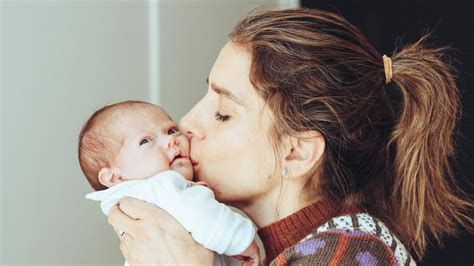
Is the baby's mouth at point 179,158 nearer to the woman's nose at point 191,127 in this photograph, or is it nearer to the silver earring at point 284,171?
the woman's nose at point 191,127

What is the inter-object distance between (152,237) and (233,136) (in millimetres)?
267

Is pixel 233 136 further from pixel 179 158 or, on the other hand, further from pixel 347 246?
pixel 347 246

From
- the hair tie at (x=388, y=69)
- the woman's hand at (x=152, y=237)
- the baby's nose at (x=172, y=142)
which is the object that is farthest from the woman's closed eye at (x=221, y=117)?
the hair tie at (x=388, y=69)

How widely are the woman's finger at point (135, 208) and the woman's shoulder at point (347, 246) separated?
28 cm

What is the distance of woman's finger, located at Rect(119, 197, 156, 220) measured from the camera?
1360mm

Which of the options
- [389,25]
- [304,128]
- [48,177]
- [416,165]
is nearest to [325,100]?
[304,128]

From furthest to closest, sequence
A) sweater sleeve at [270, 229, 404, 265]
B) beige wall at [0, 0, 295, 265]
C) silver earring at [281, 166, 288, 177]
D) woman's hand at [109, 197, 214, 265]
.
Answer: beige wall at [0, 0, 295, 265], silver earring at [281, 166, 288, 177], woman's hand at [109, 197, 214, 265], sweater sleeve at [270, 229, 404, 265]

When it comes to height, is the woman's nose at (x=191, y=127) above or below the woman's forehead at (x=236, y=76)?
below

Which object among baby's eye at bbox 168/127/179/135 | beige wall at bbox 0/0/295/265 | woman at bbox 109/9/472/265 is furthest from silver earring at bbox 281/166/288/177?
beige wall at bbox 0/0/295/265

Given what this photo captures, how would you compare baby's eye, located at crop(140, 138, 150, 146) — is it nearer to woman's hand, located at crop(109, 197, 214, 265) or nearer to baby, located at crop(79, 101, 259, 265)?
baby, located at crop(79, 101, 259, 265)

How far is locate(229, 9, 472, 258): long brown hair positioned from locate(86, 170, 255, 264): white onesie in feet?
0.68

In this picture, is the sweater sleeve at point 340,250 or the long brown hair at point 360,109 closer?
the sweater sleeve at point 340,250

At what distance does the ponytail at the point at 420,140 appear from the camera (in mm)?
1485

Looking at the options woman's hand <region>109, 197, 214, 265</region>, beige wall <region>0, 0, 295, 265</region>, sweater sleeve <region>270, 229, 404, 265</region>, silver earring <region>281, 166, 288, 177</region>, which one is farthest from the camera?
beige wall <region>0, 0, 295, 265</region>
